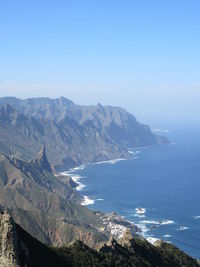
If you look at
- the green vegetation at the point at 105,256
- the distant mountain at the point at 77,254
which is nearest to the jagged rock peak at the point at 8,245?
the distant mountain at the point at 77,254

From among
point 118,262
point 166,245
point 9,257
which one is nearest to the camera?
point 9,257

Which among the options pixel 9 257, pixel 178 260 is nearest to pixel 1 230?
pixel 9 257

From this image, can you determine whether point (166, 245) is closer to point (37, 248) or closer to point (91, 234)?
point (37, 248)

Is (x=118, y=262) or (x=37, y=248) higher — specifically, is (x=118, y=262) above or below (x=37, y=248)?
below

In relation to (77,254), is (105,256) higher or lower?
lower

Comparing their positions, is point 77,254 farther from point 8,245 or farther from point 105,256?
point 8,245

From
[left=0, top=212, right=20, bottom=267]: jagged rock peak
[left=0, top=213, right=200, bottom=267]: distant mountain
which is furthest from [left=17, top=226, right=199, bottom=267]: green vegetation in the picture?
[left=0, top=212, right=20, bottom=267]: jagged rock peak

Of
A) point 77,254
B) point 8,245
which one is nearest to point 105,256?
point 77,254

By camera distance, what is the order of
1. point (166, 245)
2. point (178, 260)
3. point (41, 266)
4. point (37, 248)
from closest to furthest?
point (41, 266), point (37, 248), point (178, 260), point (166, 245)
